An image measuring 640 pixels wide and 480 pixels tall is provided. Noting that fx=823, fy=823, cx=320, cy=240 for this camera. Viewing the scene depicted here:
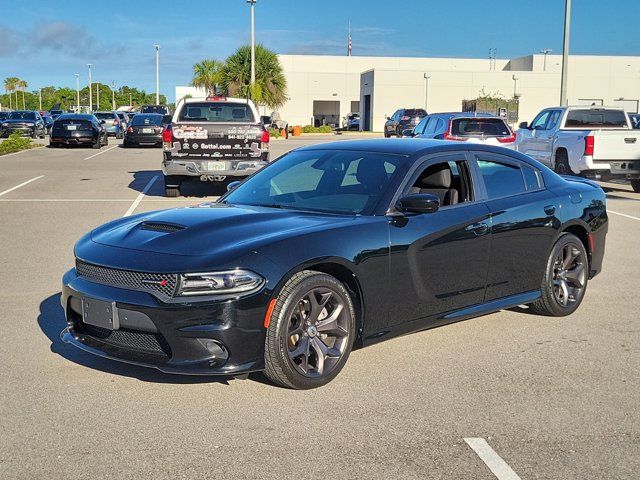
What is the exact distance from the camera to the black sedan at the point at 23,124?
45.6 metres

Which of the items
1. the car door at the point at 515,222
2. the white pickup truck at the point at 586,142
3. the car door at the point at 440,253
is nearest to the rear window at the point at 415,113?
the white pickup truck at the point at 586,142

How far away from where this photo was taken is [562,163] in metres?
18.5

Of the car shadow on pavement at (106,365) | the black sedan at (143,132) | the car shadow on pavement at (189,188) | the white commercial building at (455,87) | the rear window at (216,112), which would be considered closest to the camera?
the car shadow on pavement at (106,365)

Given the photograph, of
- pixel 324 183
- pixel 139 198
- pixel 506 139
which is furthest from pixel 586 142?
pixel 324 183

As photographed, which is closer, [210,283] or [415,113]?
[210,283]

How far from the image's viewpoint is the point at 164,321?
473 cm

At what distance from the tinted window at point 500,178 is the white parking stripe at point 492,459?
257 centimetres

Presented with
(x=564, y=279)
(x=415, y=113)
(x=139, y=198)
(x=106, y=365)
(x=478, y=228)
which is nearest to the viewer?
(x=106, y=365)

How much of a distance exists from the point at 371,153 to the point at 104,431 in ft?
9.55

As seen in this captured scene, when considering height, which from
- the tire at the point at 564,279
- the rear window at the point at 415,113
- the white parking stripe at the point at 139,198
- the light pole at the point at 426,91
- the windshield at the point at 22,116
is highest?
the light pole at the point at 426,91

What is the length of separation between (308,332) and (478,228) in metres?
1.77

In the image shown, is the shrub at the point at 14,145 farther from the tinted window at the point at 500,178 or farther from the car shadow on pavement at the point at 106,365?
the tinted window at the point at 500,178

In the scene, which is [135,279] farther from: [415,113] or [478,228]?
[415,113]

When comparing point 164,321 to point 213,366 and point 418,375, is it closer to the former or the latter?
point 213,366
